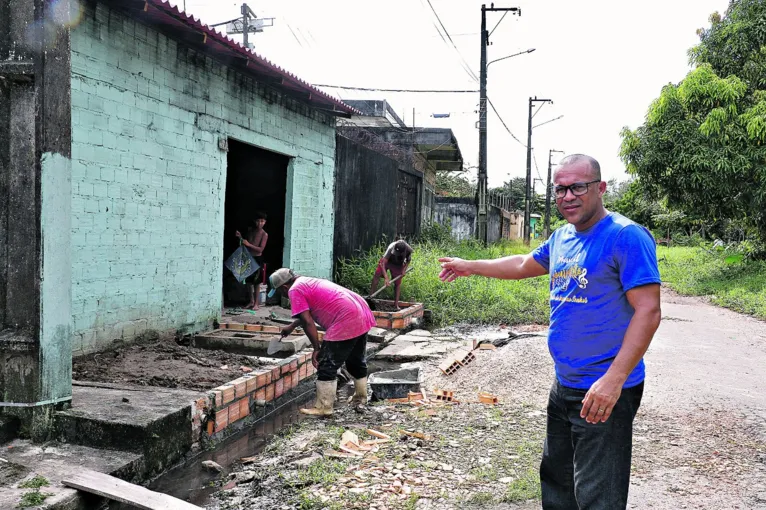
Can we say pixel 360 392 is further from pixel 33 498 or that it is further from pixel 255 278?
pixel 255 278

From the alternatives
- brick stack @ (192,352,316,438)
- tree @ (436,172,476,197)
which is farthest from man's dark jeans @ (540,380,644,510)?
tree @ (436,172,476,197)

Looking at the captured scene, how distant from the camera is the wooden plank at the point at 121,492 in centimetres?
313

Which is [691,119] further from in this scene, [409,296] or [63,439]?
[63,439]

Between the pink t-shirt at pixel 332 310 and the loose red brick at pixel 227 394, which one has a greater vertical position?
the pink t-shirt at pixel 332 310

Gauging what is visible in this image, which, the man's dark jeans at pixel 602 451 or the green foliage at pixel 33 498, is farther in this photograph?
the green foliage at pixel 33 498

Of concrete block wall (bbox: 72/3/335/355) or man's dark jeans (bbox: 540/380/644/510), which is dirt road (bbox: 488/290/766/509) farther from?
concrete block wall (bbox: 72/3/335/355)

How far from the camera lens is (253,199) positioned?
11.3 metres

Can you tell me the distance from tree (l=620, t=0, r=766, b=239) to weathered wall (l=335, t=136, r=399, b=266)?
7.38 meters

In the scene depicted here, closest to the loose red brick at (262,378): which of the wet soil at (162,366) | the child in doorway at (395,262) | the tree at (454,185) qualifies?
the wet soil at (162,366)

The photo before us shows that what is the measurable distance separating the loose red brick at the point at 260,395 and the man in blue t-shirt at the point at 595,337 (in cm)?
300

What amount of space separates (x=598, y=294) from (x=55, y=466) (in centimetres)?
304

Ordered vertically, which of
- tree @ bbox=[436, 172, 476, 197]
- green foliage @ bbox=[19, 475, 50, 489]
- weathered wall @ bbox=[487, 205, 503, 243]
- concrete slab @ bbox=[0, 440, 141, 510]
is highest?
tree @ bbox=[436, 172, 476, 197]

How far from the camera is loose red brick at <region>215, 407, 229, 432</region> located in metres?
4.65

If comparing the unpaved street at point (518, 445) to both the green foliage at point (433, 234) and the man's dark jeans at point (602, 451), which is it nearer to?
the man's dark jeans at point (602, 451)
